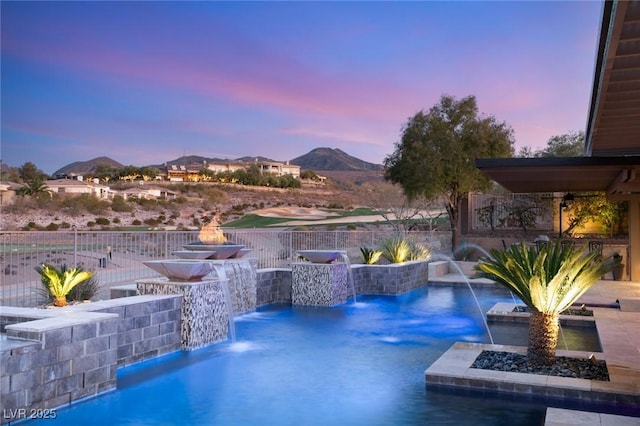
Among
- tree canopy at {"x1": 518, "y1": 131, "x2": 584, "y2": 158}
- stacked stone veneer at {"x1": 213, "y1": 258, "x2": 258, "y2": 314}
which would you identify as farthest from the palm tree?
tree canopy at {"x1": 518, "y1": 131, "x2": 584, "y2": 158}

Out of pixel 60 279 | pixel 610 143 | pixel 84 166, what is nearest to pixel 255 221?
pixel 84 166

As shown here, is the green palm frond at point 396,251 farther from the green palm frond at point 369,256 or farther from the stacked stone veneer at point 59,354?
the stacked stone veneer at point 59,354

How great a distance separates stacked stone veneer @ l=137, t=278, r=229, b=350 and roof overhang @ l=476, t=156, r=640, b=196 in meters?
4.73

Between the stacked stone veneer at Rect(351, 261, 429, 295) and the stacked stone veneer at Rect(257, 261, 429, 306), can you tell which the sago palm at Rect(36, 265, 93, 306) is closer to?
the stacked stone veneer at Rect(257, 261, 429, 306)

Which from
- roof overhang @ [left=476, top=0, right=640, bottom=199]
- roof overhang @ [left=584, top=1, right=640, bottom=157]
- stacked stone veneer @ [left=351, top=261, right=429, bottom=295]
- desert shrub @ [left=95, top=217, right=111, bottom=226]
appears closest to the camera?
roof overhang @ [left=584, top=1, right=640, bottom=157]

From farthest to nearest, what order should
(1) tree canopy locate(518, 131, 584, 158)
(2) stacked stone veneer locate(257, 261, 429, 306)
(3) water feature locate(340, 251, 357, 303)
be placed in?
1. (1) tree canopy locate(518, 131, 584, 158)
2. (3) water feature locate(340, 251, 357, 303)
3. (2) stacked stone veneer locate(257, 261, 429, 306)

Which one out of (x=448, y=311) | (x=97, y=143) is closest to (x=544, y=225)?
(x=448, y=311)

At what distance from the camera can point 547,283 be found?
6.30m

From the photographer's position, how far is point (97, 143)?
3934 centimetres

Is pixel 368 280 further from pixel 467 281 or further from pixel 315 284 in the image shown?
pixel 467 281

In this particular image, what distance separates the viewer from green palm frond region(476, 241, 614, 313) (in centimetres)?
628

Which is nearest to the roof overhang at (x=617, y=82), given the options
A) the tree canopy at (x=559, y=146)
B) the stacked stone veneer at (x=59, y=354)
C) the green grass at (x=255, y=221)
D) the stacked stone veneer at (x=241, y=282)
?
the stacked stone veneer at (x=59, y=354)

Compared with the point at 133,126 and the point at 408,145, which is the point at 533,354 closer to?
the point at 408,145

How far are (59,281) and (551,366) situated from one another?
7185 millimetres
